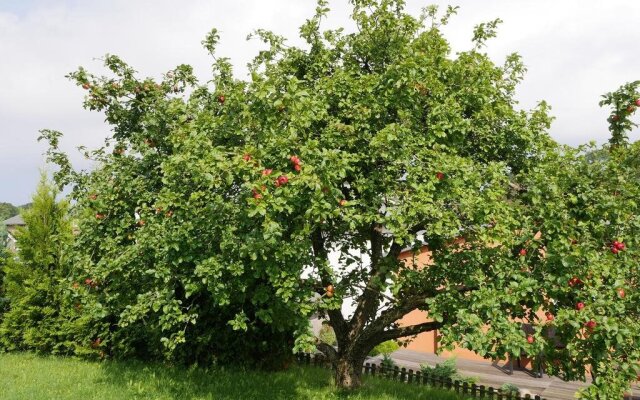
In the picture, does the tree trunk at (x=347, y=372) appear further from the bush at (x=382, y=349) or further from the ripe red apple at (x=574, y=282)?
the bush at (x=382, y=349)

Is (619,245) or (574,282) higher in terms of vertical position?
(619,245)

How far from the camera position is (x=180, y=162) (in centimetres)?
812

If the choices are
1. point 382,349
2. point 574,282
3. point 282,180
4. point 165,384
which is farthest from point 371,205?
point 382,349

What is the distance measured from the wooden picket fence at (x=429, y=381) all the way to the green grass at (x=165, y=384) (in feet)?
2.32

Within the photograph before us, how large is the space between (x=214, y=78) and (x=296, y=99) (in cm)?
361

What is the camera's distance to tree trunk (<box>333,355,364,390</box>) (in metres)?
11.0

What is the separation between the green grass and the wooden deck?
6.47 m

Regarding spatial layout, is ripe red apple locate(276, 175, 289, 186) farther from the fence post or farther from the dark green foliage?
the dark green foliage

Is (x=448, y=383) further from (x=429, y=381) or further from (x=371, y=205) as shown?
(x=371, y=205)

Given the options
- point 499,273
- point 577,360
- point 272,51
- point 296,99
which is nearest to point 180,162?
point 296,99

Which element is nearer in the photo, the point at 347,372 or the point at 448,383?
the point at 347,372

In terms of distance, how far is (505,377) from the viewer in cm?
1972

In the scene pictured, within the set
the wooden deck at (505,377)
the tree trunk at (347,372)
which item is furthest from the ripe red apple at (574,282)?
the wooden deck at (505,377)

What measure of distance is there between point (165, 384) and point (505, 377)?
1430cm
